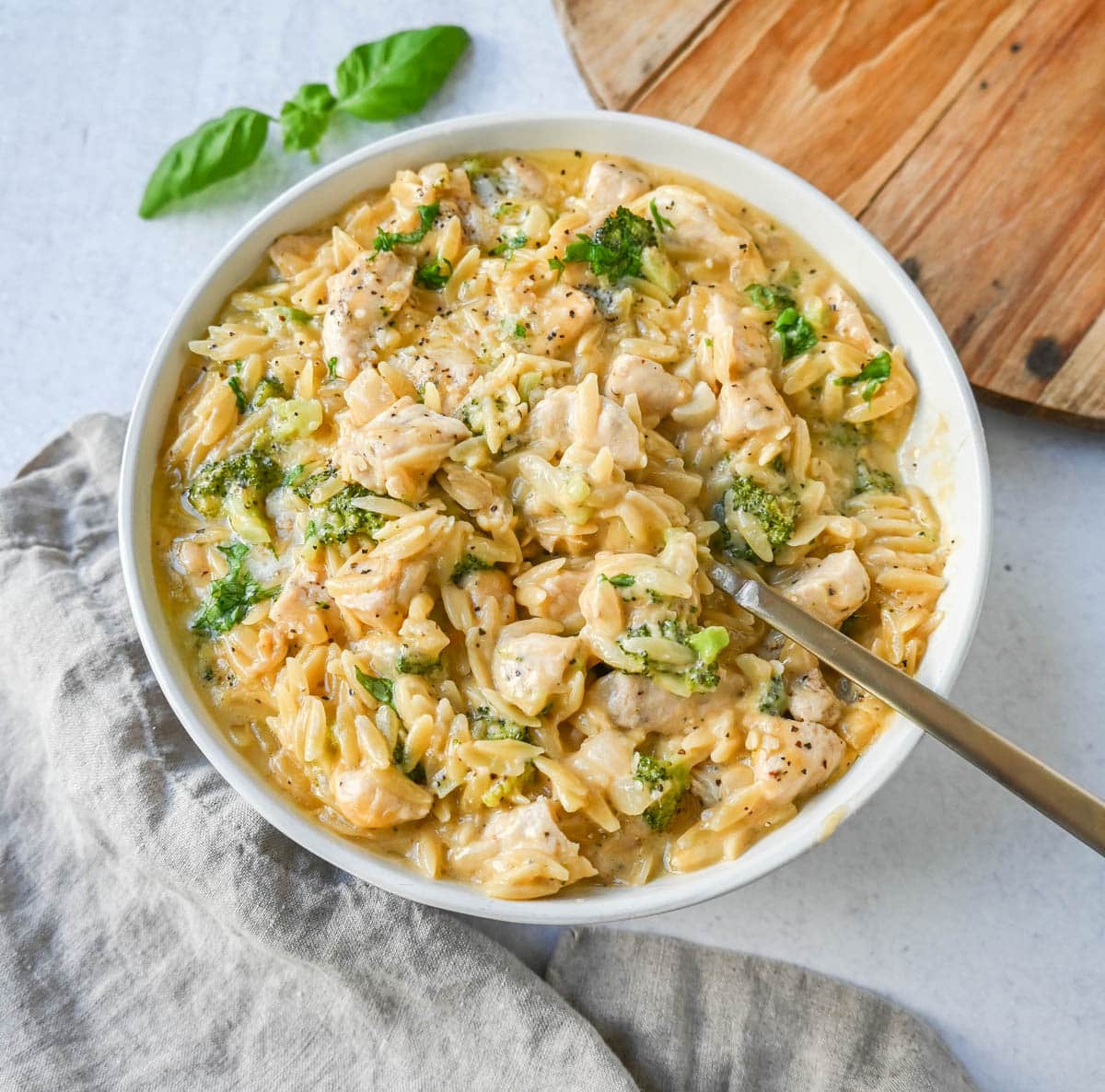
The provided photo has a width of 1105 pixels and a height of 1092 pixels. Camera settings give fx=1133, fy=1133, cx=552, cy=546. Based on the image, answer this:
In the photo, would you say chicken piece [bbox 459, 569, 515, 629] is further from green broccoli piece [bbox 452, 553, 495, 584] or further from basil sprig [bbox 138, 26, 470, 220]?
basil sprig [bbox 138, 26, 470, 220]

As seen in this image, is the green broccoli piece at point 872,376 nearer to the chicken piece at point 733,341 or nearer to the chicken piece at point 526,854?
the chicken piece at point 733,341

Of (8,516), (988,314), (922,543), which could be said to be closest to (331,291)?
(8,516)

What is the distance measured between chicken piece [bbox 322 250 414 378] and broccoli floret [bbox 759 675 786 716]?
1797 mm

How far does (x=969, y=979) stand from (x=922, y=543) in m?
1.91

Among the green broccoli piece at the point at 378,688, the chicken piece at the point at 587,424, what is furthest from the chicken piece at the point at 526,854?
the chicken piece at the point at 587,424

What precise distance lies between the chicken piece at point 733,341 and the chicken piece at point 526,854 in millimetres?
1572

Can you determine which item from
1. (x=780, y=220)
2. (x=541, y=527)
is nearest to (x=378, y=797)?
(x=541, y=527)

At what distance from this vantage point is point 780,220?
4.34 m

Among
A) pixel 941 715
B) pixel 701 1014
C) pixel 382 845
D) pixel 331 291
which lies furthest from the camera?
pixel 701 1014

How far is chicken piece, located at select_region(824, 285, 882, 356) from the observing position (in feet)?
13.5

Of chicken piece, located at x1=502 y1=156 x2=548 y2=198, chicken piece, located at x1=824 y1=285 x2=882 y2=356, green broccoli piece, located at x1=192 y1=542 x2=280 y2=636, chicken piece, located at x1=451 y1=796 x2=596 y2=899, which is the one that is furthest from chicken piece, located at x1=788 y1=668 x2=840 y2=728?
chicken piece, located at x1=502 y1=156 x2=548 y2=198

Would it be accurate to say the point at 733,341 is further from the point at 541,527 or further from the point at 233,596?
the point at 233,596

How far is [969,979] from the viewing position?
461 centimetres

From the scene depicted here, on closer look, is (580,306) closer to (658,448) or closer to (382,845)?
(658,448)
